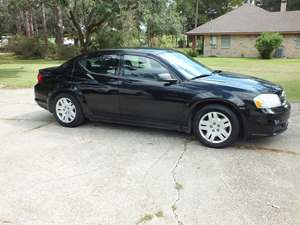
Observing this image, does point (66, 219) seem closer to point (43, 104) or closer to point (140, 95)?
point (140, 95)

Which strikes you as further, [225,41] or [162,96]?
[225,41]

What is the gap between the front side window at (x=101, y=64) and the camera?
226 inches

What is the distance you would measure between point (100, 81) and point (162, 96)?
4.13 ft

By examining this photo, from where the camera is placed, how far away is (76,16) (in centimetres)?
2459

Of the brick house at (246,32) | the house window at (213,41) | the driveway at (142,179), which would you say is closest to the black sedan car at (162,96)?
the driveway at (142,179)

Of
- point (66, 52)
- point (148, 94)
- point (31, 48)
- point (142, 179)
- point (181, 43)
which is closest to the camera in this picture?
point (142, 179)

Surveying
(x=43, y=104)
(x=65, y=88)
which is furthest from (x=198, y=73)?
(x=43, y=104)

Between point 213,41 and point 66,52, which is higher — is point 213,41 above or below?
above

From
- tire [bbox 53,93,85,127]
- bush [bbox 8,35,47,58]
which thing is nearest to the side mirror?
tire [bbox 53,93,85,127]

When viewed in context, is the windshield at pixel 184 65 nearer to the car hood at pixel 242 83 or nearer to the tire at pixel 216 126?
the car hood at pixel 242 83

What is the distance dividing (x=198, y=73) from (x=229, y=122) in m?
1.15

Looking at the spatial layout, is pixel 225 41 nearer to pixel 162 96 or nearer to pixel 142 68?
pixel 142 68

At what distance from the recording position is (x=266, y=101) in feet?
15.6

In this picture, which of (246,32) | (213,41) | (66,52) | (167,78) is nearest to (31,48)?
(66,52)
